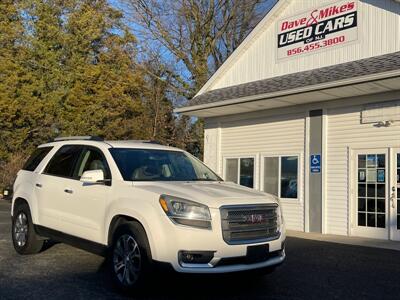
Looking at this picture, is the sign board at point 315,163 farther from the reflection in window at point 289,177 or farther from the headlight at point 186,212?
the headlight at point 186,212

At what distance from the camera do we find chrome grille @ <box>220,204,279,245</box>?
5.65m

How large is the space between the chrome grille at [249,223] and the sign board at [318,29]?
8.38 m

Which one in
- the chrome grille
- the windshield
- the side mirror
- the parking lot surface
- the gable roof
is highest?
the gable roof

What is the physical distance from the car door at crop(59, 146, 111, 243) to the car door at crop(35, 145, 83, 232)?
9 cm

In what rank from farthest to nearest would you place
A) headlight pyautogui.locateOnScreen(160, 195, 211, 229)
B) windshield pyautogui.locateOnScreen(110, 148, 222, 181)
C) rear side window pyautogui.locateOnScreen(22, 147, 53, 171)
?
rear side window pyautogui.locateOnScreen(22, 147, 53, 171)
windshield pyautogui.locateOnScreen(110, 148, 222, 181)
headlight pyautogui.locateOnScreen(160, 195, 211, 229)

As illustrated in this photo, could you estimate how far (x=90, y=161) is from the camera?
23.5ft

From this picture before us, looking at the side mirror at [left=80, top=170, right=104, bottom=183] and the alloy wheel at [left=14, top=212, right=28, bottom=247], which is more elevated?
the side mirror at [left=80, top=170, right=104, bottom=183]

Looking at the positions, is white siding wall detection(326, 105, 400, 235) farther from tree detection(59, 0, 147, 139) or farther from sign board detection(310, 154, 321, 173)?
tree detection(59, 0, 147, 139)

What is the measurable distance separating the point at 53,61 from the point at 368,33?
22969mm

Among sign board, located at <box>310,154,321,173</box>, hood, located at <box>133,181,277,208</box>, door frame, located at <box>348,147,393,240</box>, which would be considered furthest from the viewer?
sign board, located at <box>310,154,321,173</box>

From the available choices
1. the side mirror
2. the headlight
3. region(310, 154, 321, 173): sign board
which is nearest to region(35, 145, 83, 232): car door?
the side mirror

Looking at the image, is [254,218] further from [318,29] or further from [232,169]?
[232,169]

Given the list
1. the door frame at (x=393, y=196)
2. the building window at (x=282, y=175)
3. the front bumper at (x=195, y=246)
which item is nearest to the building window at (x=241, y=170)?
the building window at (x=282, y=175)

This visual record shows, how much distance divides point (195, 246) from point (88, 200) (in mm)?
1949
